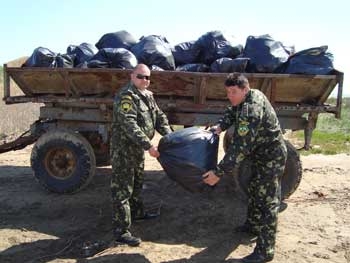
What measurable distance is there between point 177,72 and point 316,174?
3.18 meters

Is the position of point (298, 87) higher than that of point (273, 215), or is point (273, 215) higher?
point (298, 87)

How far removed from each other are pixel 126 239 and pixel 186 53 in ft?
9.33

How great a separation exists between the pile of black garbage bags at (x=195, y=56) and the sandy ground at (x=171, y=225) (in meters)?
1.67

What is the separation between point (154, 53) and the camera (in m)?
6.20

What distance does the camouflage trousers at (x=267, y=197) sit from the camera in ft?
14.4

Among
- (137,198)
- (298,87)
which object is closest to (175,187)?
(137,198)

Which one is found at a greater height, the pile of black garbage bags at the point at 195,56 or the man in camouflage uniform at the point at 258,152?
the pile of black garbage bags at the point at 195,56

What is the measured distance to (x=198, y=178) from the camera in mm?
4395

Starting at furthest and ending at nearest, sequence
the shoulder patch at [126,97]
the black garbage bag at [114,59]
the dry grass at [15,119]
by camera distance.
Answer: the dry grass at [15,119], the black garbage bag at [114,59], the shoulder patch at [126,97]

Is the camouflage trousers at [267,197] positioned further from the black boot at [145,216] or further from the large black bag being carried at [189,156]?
the black boot at [145,216]

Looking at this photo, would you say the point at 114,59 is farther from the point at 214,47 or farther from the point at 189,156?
the point at 189,156

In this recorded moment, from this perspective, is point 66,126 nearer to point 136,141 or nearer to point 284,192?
point 136,141

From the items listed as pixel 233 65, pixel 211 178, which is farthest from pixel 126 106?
pixel 233 65

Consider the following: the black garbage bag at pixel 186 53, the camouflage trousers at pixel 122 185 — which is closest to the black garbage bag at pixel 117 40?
the black garbage bag at pixel 186 53
